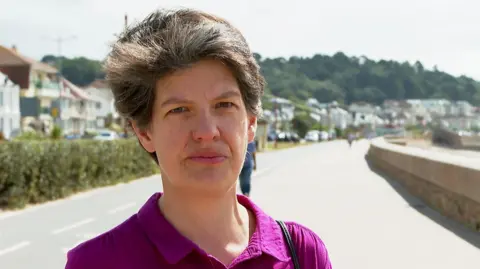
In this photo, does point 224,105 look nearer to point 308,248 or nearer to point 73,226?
point 308,248

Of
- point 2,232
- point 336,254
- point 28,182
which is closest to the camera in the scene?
point 336,254

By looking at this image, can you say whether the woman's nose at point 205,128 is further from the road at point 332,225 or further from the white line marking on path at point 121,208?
the white line marking on path at point 121,208

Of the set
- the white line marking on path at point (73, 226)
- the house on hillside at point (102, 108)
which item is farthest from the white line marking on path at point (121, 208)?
the house on hillside at point (102, 108)

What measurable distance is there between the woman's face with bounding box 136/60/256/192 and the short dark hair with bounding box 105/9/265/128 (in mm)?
28

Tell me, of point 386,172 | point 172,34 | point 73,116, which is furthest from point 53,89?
point 172,34

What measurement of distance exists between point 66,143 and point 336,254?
12.5 metres

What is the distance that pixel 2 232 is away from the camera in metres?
13.3

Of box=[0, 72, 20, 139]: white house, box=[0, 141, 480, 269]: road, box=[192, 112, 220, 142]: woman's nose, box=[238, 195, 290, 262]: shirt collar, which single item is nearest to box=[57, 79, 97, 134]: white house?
box=[0, 72, 20, 139]: white house

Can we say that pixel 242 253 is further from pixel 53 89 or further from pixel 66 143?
pixel 53 89

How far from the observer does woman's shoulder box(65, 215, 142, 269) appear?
1873mm

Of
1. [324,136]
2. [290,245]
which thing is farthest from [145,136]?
[324,136]

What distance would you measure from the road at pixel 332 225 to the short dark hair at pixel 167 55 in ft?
24.7

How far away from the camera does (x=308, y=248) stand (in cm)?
204

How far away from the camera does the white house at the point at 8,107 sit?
84.1 m
